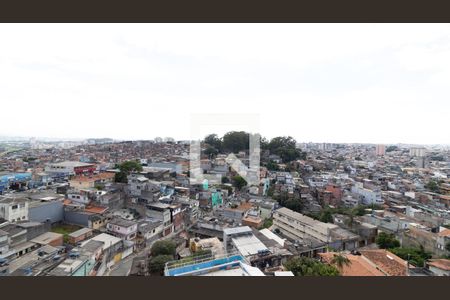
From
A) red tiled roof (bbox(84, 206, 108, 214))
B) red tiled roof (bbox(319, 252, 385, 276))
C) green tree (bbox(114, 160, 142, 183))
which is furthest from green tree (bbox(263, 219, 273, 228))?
green tree (bbox(114, 160, 142, 183))

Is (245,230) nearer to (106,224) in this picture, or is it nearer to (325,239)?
(325,239)

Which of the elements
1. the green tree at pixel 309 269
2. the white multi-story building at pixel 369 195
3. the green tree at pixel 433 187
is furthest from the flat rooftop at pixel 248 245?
the green tree at pixel 433 187

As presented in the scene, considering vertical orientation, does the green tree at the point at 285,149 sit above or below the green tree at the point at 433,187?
above

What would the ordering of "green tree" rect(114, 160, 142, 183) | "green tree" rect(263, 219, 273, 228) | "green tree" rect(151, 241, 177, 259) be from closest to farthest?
"green tree" rect(151, 241, 177, 259)
"green tree" rect(263, 219, 273, 228)
"green tree" rect(114, 160, 142, 183)

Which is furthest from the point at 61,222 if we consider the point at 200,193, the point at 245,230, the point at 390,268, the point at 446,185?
the point at 446,185

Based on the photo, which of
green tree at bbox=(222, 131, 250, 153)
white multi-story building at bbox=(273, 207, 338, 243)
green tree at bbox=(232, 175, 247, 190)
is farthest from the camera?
green tree at bbox=(222, 131, 250, 153)

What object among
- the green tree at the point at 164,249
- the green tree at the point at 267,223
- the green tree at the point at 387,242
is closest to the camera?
the green tree at the point at 164,249

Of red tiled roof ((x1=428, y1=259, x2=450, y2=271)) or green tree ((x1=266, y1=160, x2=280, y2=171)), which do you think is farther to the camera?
green tree ((x1=266, y1=160, x2=280, y2=171))

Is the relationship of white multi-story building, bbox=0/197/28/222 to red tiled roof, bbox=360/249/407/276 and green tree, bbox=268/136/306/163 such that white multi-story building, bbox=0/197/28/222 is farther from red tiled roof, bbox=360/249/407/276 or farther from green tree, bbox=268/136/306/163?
green tree, bbox=268/136/306/163

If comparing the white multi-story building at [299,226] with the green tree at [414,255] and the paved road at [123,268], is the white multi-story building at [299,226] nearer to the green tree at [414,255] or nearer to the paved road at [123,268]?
the green tree at [414,255]
